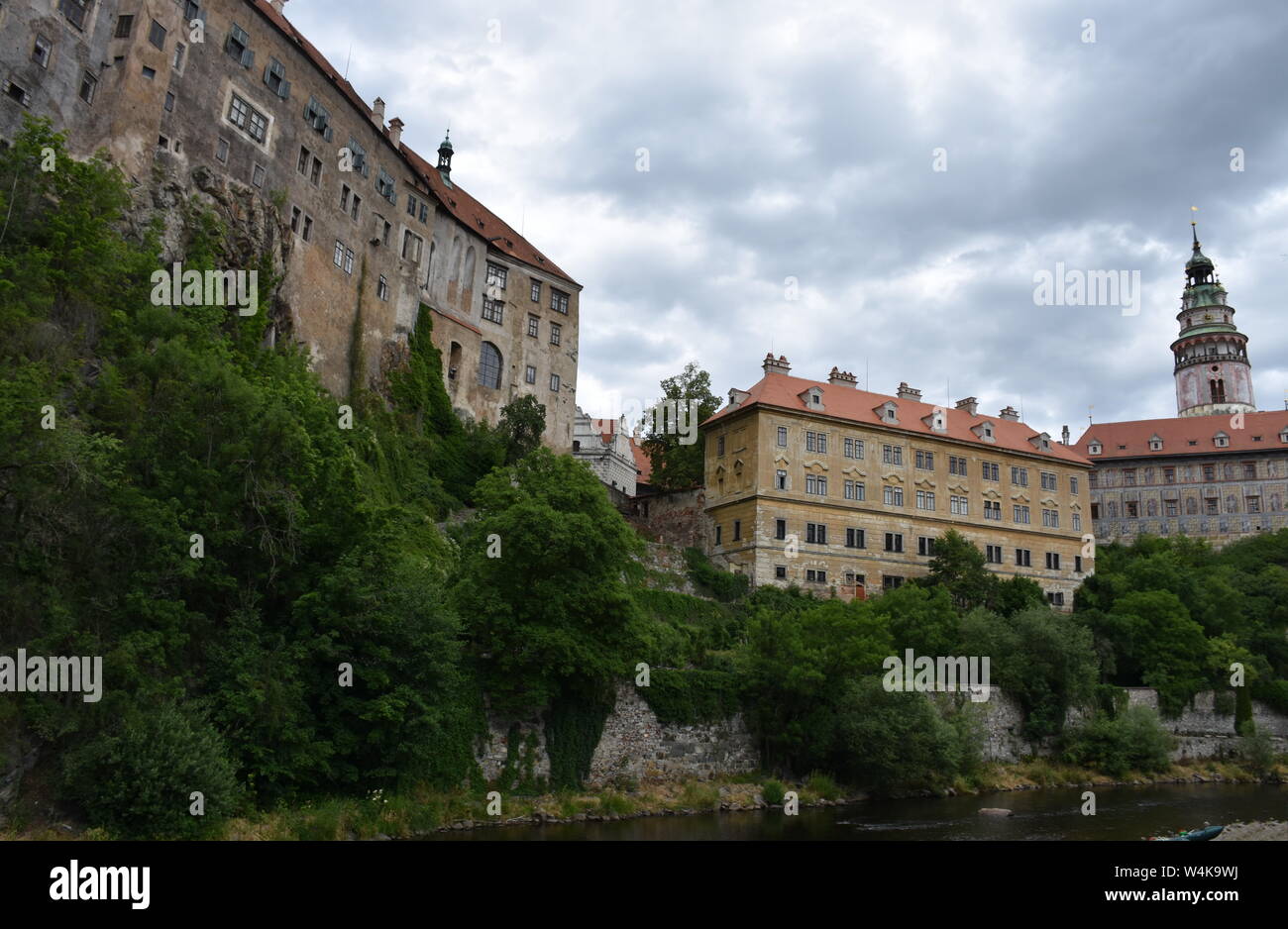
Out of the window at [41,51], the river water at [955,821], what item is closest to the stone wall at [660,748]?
the river water at [955,821]

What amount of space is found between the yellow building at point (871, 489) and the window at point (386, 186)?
22442 mm

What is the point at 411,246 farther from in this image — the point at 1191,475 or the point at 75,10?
the point at 1191,475

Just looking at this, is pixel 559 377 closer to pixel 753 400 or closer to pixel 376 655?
pixel 753 400

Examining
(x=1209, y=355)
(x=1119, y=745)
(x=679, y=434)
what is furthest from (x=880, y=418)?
(x=1209, y=355)

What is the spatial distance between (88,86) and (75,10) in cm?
268

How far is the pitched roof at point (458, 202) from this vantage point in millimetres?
45463

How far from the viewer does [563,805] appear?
27578 millimetres

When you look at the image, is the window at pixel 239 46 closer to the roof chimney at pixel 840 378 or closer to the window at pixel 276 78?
the window at pixel 276 78

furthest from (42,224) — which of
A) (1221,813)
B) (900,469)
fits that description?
(900,469)

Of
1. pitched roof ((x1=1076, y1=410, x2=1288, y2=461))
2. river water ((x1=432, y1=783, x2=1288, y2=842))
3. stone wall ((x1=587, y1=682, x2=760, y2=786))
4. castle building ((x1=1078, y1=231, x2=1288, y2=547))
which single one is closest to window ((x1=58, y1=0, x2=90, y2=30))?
stone wall ((x1=587, y1=682, x2=760, y2=786))

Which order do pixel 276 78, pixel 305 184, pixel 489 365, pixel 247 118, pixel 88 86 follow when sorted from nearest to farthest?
pixel 88 86 → pixel 247 118 → pixel 276 78 → pixel 305 184 → pixel 489 365

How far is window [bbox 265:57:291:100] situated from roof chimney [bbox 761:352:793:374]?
30.6 metres

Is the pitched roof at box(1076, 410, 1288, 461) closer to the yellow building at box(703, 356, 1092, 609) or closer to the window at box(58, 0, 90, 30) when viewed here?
the yellow building at box(703, 356, 1092, 609)

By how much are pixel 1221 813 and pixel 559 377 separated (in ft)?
139
